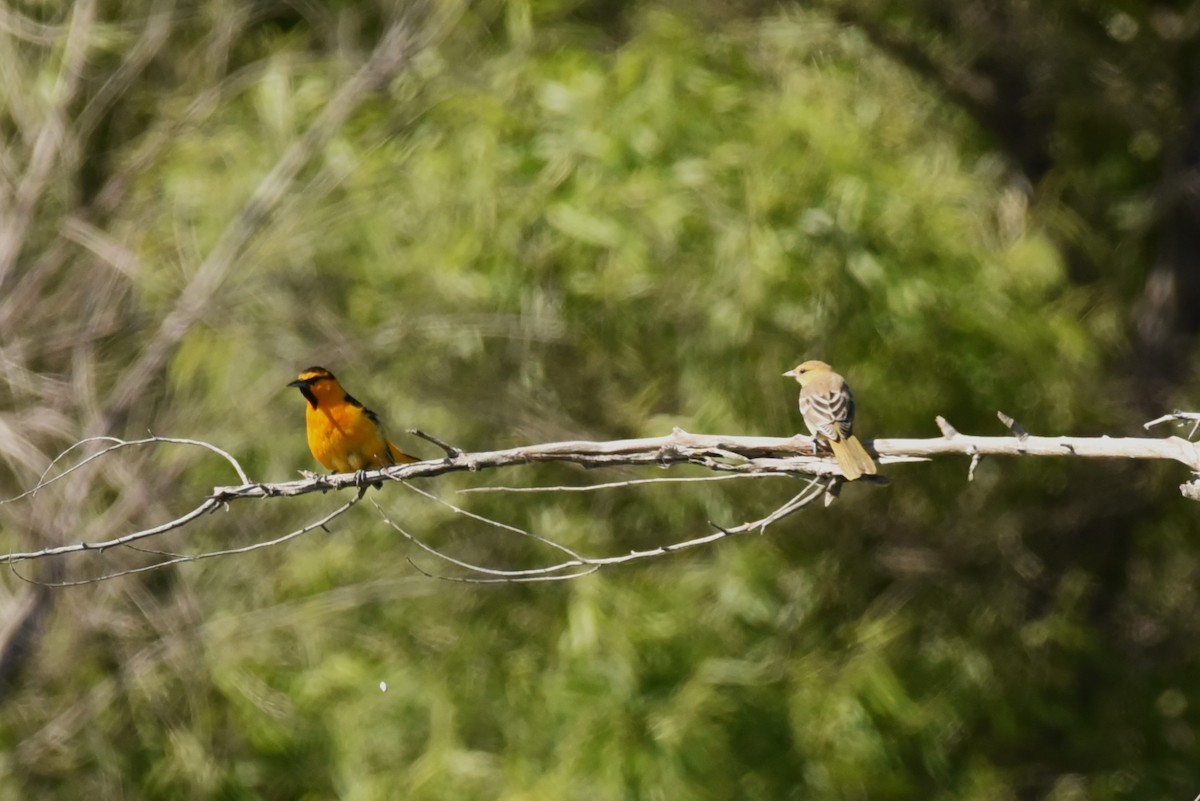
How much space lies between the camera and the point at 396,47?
8.51 metres

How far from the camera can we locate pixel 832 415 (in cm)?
512

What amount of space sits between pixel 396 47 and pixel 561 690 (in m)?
3.44

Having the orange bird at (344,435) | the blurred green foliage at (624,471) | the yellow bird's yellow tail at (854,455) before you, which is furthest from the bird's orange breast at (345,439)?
the yellow bird's yellow tail at (854,455)

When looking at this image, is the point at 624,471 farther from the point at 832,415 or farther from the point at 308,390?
the point at 832,415

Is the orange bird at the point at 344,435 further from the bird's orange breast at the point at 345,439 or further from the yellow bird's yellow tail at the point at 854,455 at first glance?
the yellow bird's yellow tail at the point at 854,455

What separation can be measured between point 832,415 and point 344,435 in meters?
1.78

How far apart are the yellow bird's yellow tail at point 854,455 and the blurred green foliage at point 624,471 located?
101 inches

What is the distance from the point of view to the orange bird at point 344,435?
5863 mm

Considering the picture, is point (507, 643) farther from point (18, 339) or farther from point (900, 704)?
point (18, 339)

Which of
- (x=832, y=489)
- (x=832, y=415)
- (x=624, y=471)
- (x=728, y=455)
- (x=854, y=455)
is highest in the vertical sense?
(x=728, y=455)

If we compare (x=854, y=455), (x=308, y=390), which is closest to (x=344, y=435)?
(x=308, y=390)

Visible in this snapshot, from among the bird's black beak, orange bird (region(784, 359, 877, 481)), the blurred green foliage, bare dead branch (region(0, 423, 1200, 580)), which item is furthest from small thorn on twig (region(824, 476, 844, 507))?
the blurred green foliage

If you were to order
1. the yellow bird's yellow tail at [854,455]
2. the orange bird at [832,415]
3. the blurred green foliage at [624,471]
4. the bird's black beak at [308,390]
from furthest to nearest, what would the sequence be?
the blurred green foliage at [624,471]
the bird's black beak at [308,390]
the orange bird at [832,415]
the yellow bird's yellow tail at [854,455]

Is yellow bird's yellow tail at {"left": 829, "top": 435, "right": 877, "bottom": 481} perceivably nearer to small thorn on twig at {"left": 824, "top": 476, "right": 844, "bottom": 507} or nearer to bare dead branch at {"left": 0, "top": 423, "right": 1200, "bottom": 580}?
small thorn on twig at {"left": 824, "top": 476, "right": 844, "bottom": 507}
